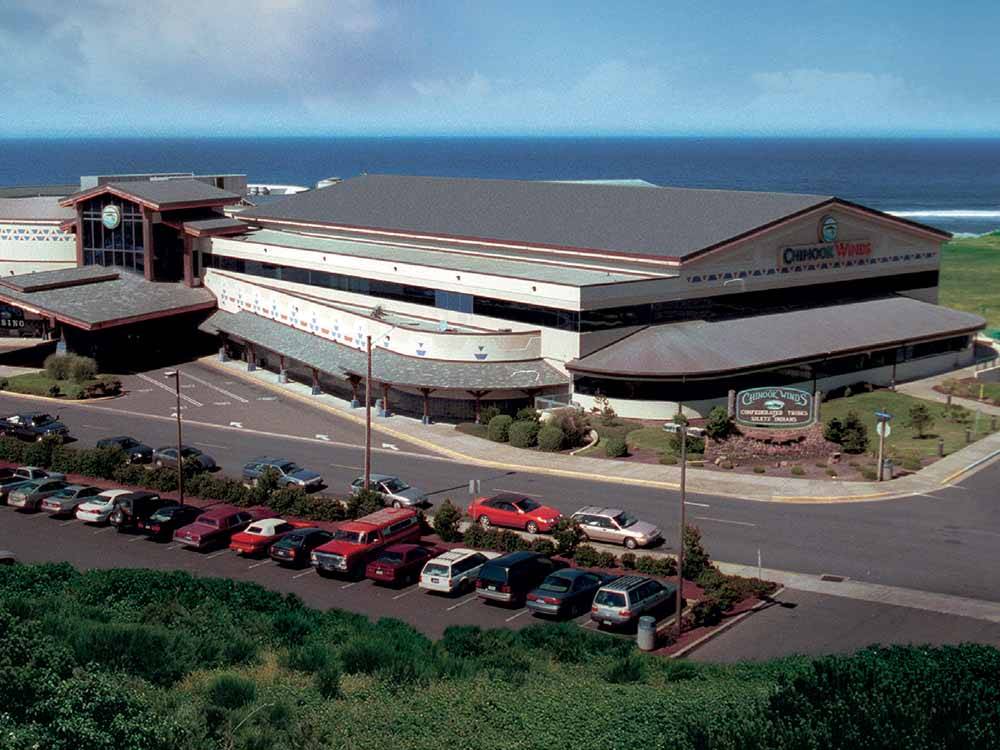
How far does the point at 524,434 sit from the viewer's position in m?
58.2

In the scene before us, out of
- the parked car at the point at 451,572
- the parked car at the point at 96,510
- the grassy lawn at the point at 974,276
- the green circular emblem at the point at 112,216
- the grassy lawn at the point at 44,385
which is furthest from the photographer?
the grassy lawn at the point at 974,276

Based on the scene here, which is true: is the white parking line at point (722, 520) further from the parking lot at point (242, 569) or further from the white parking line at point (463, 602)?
the white parking line at point (463, 602)

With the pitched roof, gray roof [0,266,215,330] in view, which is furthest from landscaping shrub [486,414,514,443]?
the pitched roof

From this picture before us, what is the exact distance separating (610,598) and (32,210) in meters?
70.5

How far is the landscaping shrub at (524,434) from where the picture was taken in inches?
2288

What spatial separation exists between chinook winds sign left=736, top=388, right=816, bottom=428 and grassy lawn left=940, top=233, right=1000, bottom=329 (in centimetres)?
4570

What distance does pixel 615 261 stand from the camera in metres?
68.2

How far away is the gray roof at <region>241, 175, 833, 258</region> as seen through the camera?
7050 cm

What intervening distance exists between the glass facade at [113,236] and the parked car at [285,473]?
124ft

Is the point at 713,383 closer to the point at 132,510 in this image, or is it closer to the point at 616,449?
the point at 616,449

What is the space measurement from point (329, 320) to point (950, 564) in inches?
1609

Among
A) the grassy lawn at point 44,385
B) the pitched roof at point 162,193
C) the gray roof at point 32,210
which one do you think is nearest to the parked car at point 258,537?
the grassy lawn at point 44,385

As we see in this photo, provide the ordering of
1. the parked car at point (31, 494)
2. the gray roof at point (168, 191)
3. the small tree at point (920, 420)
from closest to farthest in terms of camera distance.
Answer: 1. the parked car at point (31, 494)
2. the small tree at point (920, 420)
3. the gray roof at point (168, 191)

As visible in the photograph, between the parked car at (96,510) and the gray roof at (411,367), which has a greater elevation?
the gray roof at (411,367)
